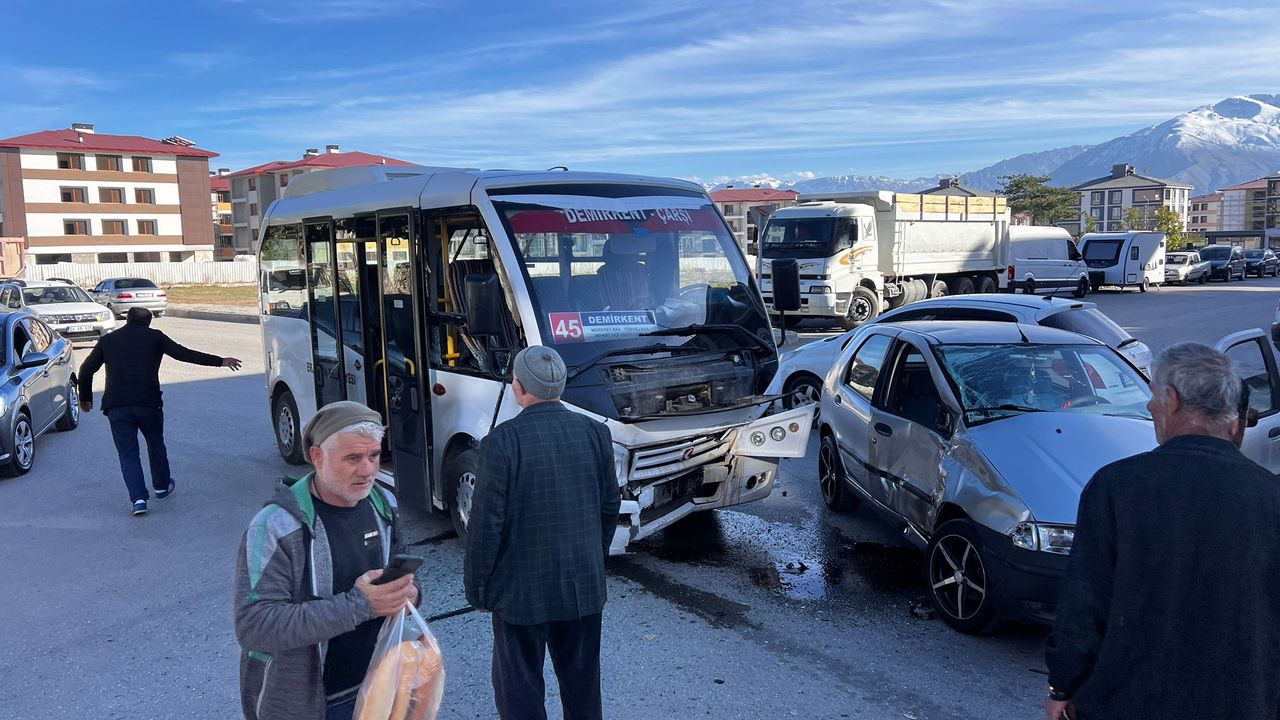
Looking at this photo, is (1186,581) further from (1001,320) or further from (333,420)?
(1001,320)

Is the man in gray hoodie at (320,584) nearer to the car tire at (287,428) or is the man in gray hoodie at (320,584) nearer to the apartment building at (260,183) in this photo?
the car tire at (287,428)

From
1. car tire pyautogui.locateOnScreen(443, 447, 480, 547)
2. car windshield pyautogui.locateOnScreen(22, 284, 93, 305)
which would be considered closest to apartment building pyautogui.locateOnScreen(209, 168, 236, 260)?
car windshield pyautogui.locateOnScreen(22, 284, 93, 305)

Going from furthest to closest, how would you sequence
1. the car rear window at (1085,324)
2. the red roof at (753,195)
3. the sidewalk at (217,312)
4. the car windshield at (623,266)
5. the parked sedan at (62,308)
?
the red roof at (753,195) < the sidewalk at (217,312) < the parked sedan at (62,308) < the car rear window at (1085,324) < the car windshield at (623,266)

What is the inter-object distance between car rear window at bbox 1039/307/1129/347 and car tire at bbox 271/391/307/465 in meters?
7.72

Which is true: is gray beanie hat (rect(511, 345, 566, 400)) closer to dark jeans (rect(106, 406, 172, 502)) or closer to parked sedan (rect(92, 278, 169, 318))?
dark jeans (rect(106, 406, 172, 502))

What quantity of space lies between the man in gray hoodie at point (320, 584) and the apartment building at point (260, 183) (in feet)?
277

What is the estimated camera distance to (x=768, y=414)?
6.20m

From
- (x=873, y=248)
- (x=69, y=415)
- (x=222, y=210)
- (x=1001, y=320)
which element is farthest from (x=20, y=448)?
(x=222, y=210)

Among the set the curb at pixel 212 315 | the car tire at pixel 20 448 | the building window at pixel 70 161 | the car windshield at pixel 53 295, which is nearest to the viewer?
the car tire at pixel 20 448

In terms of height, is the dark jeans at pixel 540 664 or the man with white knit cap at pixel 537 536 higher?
the man with white knit cap at pixel 537 536

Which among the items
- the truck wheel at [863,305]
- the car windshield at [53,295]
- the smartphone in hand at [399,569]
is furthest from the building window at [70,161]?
the smartphone in hand at [399,569]

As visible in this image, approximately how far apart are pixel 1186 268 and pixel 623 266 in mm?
44295

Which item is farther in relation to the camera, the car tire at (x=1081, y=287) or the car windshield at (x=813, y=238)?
the car tire at (x=1081, y=287)

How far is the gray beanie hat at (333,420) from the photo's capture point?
2672 mm
